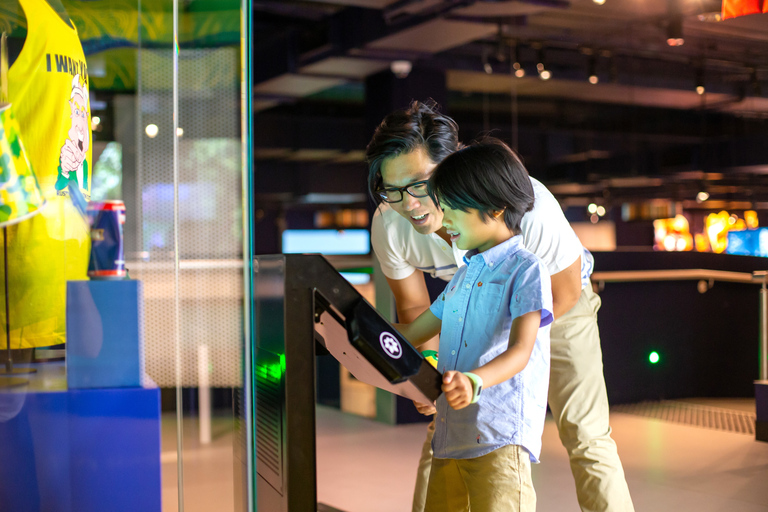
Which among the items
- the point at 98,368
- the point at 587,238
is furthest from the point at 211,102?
the point at 587,238

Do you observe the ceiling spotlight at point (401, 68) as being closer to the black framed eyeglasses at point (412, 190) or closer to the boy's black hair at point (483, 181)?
the black framed eyeglasses at point (412, 190)

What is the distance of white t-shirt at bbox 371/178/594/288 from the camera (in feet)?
5.28

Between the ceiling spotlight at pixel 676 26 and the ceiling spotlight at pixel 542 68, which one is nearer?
the ceiling spotlight at pixel 676 26

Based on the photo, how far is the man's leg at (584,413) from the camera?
70.6 inches

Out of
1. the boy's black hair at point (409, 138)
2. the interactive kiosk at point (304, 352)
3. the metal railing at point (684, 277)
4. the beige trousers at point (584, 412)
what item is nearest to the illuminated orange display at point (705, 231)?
the metal railing at point (684, 277)

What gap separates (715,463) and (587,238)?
12.1 metres

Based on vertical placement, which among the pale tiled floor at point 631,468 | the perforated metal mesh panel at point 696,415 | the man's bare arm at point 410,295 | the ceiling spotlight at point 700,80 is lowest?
the perforated metal mesh panel at point 696,415

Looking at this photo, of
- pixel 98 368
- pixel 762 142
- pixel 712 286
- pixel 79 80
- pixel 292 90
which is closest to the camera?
pixel 98 368

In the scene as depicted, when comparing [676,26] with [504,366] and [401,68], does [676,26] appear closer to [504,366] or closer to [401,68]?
[401,68]

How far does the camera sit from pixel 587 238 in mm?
15195

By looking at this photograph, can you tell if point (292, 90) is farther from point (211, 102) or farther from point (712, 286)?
point (211, 102)

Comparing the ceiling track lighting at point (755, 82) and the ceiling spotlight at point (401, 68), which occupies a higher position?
the ceiling spotlight at point (401, 68)

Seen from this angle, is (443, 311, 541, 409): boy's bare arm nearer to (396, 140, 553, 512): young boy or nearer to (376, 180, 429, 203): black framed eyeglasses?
(396, 140, 553, 512): young boy

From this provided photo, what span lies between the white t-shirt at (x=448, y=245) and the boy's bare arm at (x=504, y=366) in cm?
34
